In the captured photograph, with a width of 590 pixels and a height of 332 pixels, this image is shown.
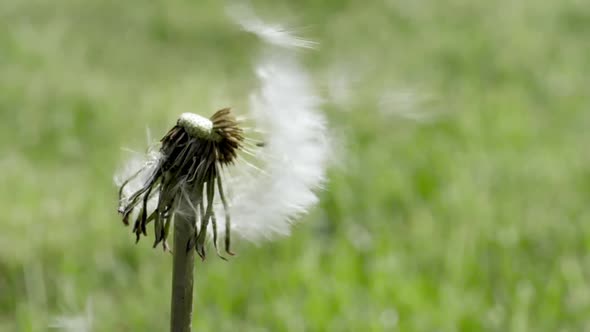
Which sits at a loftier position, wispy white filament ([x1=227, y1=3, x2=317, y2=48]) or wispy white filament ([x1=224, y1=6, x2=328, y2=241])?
wispy white filament ([x1=227, y1=3, x2=317, y2=48])

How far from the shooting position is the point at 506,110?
3.93 metres

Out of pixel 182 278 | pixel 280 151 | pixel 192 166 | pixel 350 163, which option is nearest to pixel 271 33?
pixel 280 151

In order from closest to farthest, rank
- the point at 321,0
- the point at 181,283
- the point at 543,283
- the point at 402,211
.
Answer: the point at 181,283, the point at 543,283, the point at 402,211, the point at 321,0

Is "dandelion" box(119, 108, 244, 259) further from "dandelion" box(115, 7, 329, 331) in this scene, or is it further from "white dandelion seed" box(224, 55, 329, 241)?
"white dandelion seed" box(224, 55, 329, 241)

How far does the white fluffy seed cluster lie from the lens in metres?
1.12

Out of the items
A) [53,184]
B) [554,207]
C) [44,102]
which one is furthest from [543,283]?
[44,102]

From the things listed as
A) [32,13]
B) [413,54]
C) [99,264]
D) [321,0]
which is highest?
[321,0]

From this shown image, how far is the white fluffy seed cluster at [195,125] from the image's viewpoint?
112cm

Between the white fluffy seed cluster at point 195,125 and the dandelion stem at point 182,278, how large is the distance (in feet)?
0.34

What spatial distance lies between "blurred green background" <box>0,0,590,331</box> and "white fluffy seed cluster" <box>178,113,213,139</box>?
19.8 inches

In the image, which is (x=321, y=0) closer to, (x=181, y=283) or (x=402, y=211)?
(x=402, y=211)

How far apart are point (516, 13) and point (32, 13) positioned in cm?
248

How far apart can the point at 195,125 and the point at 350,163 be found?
228cm

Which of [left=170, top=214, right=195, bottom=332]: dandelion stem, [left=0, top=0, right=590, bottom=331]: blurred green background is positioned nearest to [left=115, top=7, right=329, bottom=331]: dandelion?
[left=170, top=214, right=195, bottom=332]: dandelion stem
